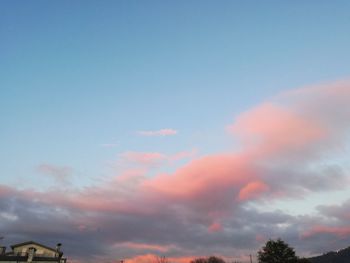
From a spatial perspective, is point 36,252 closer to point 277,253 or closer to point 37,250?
point 37,250

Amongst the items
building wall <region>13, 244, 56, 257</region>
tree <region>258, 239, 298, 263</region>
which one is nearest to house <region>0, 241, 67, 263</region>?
building wall <region>13, 244, 56, 257</region>

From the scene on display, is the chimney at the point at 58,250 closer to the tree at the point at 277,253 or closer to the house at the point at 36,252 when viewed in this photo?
the house at the point at 36,252

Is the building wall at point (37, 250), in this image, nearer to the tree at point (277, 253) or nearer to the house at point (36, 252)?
the house at point (36, 252)

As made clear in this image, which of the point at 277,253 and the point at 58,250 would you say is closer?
the point at 277,253

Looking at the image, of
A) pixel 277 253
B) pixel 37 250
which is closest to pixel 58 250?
pixel 37 250

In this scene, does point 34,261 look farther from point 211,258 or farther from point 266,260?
point 211,258

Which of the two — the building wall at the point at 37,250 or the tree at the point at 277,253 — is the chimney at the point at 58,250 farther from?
the tree at the point at 277,253

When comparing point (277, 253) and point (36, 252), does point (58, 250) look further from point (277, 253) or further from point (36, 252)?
point (277, 253)

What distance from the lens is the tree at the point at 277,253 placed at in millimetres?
73188

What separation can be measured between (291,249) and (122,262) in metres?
57.2

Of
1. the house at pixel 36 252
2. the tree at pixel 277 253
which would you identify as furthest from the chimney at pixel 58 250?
the tree at pixel 277 253

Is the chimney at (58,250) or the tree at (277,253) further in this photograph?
the chimney at (58,250)

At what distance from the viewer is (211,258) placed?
163m

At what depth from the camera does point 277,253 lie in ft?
243
